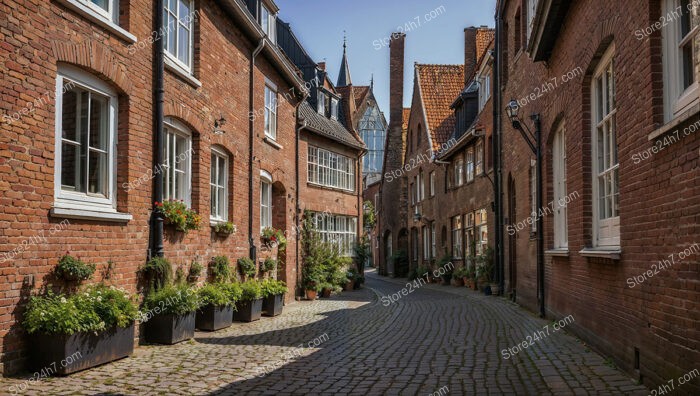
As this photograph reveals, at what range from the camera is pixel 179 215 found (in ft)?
33.6

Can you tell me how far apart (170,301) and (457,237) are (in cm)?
1937

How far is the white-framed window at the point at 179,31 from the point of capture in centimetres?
1080

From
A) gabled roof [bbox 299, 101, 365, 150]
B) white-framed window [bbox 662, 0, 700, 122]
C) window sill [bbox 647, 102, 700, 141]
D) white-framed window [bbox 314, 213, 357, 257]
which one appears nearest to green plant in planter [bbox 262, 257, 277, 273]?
gabled roof [bbox 299, 101, 365, 150]

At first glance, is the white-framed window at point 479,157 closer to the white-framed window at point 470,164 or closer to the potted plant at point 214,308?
the white-framed window at point 470,164

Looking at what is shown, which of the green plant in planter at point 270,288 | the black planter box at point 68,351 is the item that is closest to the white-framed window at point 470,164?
the green plant in planter at point 270,288

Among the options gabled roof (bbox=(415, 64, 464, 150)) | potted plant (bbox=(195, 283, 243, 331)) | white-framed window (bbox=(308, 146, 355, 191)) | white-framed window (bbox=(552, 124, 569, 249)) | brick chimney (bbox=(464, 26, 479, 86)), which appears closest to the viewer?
potted plant (bbox=(195, 283, 243, 331))

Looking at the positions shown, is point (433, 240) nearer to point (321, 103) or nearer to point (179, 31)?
point (321, 103)

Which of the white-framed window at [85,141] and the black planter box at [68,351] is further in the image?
the white-framed window at [85,141]

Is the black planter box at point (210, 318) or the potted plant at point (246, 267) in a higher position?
the potted plant at point (246, 267)

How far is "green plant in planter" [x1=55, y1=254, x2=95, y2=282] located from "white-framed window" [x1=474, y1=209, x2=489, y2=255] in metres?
16.0

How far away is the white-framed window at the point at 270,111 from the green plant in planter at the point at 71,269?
9341 millimetres

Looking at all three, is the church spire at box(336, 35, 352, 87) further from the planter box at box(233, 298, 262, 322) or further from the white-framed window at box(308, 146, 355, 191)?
the planter box at box(233, 298, 262, 322)

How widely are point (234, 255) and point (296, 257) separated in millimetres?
6208

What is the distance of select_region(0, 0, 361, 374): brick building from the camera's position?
686 cm
